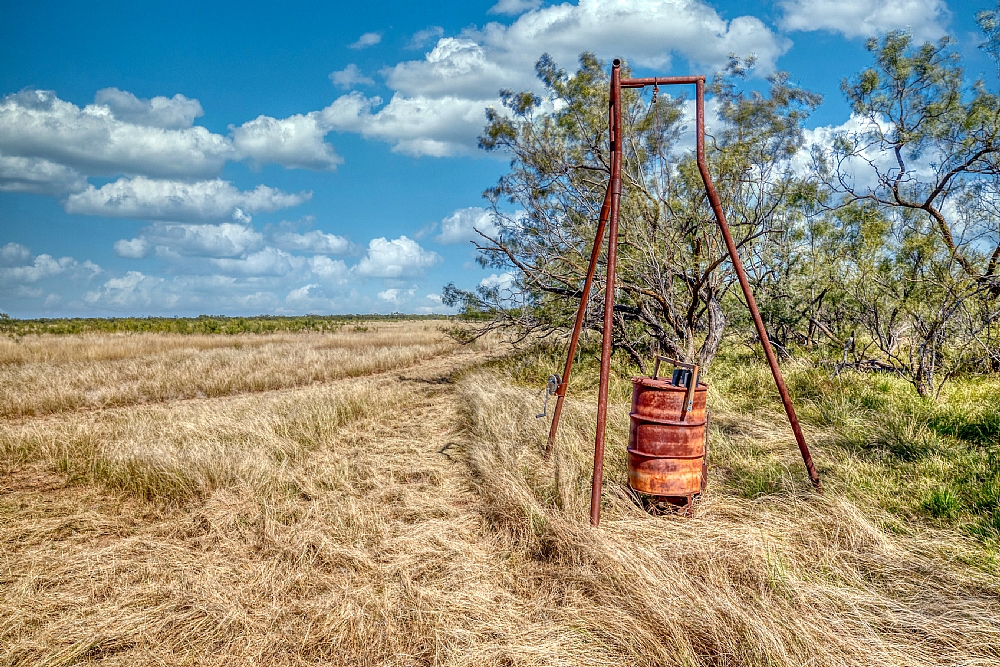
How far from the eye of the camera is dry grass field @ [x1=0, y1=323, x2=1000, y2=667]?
10.5ft

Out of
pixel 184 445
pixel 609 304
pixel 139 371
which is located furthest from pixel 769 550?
pixel 139 371

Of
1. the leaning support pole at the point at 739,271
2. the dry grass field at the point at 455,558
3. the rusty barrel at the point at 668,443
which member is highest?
the leaning support pole at the point at 739,271

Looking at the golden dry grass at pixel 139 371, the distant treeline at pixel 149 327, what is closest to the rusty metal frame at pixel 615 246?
the golden dry grass at pixel 139 371

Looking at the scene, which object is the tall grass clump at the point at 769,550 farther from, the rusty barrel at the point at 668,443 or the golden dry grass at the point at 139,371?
the golden dry grass at the point at 139,371

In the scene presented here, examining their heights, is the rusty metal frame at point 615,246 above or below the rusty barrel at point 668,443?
above

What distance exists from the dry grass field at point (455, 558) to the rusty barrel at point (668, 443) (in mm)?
262

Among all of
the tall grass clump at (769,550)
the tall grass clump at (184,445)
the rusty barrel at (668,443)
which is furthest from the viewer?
the tall grass clump at (184,445)

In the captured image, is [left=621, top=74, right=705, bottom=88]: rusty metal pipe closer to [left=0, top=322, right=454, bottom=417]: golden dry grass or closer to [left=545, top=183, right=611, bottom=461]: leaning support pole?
[left=545, top=183, right=611, bottom=461]: leaning support pole

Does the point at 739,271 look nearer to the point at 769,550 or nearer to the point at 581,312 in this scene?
the point at 581,312

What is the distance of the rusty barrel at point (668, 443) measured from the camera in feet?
15.4

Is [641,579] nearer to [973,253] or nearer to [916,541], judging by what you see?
[916,541]

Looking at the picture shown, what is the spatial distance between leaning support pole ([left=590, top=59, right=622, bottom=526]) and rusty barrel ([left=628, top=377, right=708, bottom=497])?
34 centimetres

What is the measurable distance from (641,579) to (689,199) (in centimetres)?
791

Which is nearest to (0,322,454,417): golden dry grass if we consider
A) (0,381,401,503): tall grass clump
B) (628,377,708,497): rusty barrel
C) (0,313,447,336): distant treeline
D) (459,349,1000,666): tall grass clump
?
(0,381,401,503): tall grass clump
